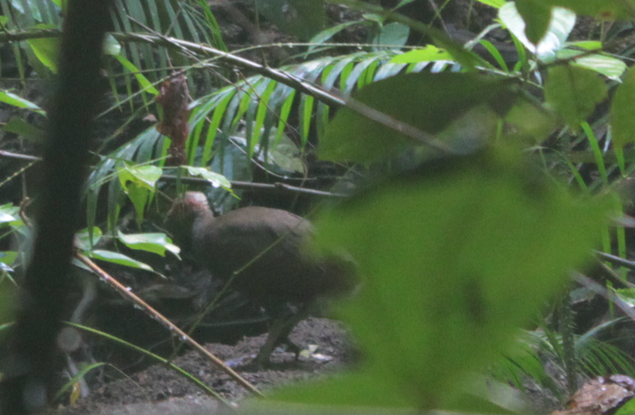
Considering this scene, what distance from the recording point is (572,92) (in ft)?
0.99

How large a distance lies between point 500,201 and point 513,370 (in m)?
0.71

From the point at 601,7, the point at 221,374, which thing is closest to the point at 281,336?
the point at 221,374

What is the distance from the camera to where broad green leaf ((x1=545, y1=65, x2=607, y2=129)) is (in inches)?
11.8

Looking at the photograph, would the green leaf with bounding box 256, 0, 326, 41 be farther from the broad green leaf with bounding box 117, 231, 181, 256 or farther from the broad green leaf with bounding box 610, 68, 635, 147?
the broad green leaf with bounding box 117, 231, 181, 256

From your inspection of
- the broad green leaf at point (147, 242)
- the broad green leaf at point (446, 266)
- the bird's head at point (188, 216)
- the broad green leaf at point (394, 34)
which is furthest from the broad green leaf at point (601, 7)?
the bird's head at point (188, 216)

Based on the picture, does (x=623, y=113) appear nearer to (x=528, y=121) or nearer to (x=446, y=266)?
(x=528, y=121)

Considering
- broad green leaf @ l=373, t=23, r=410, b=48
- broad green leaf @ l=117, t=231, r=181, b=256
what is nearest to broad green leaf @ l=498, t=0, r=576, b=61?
broad green leaf @ l=117, t=231, r=181, b=256

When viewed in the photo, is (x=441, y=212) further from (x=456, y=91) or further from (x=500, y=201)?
(x=456, y=91)

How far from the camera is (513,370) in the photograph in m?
0.77

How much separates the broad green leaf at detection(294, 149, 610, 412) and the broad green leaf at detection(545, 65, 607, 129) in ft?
0.59

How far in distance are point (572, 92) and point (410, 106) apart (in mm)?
112

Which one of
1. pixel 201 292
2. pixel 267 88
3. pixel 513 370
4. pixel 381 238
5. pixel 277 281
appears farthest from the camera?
pixel 201 292

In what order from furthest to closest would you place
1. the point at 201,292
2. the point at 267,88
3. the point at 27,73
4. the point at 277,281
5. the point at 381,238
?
the point at 201,292, the point at 27,73, the point at 277,281, the point at 267,88, the point at 381,238

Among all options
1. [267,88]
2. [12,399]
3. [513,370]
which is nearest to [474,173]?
[12,399]
